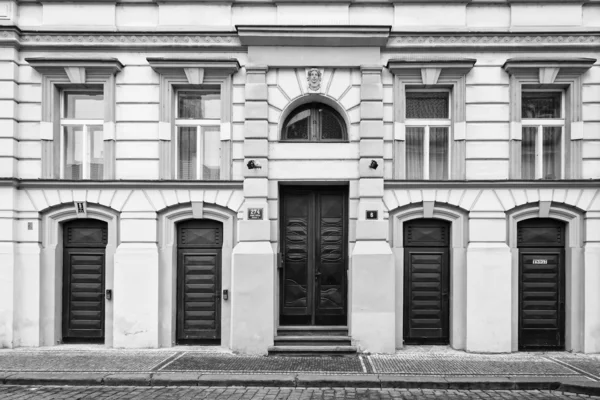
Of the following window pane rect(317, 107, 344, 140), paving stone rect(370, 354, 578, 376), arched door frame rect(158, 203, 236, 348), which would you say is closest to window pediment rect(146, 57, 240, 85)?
window pane rect(317, 107, 344, 140)

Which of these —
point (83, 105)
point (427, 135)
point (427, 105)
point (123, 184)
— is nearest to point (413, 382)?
point (427, 135)

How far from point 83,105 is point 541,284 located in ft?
36.2

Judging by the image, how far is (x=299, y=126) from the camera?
39.5 ft

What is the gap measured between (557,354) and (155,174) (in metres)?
9.49

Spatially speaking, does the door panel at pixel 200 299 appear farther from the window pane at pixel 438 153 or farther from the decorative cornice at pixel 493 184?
the window pane at pixel 438 153

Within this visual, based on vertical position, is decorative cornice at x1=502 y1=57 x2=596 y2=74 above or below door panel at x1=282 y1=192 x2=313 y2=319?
above

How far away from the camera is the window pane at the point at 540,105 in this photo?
11914 millimetres

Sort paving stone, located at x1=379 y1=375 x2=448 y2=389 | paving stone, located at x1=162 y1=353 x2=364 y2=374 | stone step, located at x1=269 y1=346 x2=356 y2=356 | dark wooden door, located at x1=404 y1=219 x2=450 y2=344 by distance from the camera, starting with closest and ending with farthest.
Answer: paving stone, located at x1=379 y1=375 x2=448 y2=389, paving stone, located at x1=162 y1=353 x2=364 y2=374, stone step, located at x1=269 y1=346 x2=356 y2=356, dark wooden door, located at x1=404 y1=219 x2=450 y2=344

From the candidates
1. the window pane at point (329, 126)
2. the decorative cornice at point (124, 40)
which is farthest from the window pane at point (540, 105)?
the decorative cornice at point (124, 40)

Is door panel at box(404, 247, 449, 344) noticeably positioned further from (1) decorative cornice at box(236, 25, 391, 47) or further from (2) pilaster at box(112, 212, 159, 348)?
(2) pilaster at box(112, 212, 159, 348)

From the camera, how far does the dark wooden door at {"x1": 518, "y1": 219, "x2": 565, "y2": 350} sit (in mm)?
11594

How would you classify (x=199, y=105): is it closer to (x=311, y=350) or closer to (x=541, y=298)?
(x=311, y=350)

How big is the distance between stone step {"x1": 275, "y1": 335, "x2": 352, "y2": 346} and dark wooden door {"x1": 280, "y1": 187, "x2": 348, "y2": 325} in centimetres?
56

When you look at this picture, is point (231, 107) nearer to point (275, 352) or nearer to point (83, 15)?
point (83, 15)
